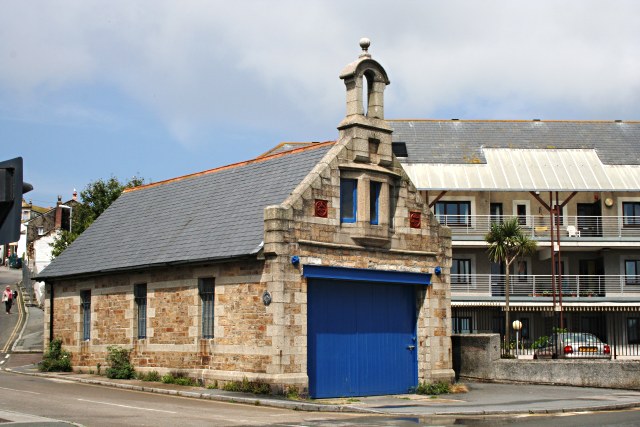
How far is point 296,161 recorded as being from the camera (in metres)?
25.3

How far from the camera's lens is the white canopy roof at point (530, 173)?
44500 millimetres

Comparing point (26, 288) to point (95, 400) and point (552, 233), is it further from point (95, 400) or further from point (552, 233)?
point (95, 400)

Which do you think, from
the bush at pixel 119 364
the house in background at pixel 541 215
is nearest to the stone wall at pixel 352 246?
the bush at pixel 119 364

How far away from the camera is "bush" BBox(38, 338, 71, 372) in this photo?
2973 centimetres

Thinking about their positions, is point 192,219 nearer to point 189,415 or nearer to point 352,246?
point 352,246

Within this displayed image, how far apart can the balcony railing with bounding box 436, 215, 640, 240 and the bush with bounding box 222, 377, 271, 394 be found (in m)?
25.2

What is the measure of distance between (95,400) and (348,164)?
9.07 metres

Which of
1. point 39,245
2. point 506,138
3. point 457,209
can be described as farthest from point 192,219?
point 39,245

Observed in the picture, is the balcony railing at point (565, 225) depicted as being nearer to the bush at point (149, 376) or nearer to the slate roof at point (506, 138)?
the slate roof at point (506, 138)

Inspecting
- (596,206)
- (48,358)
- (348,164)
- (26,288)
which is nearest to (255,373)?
(348,164)

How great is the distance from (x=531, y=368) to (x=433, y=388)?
4.30m

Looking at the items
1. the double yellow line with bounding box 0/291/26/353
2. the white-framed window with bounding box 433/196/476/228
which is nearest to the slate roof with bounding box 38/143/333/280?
the double yellow line with bounding box 0/291/26/353

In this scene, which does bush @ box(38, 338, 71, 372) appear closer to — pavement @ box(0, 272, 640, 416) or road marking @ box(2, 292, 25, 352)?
pavement @ box(0, 272, 640, 416)

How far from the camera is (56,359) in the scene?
99.3 ft
